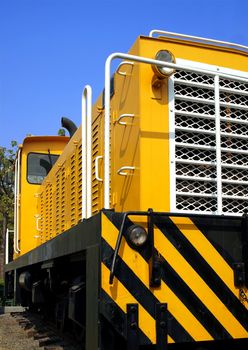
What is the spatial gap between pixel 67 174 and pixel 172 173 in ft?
8.39

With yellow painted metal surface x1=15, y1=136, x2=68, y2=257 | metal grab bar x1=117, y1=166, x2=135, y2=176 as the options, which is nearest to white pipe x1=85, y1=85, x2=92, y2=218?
metal grab bar x1=117, y1=166, x2=135, y2=176

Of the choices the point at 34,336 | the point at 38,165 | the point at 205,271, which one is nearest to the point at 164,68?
the point at 205,271

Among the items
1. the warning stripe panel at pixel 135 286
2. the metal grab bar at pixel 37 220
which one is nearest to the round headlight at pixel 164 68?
the warning stripe panel at pixel 135 286

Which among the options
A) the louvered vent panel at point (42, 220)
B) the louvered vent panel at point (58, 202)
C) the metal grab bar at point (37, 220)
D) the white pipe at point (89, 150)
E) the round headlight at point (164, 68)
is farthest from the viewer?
the metal grab bar at point (37, 220)

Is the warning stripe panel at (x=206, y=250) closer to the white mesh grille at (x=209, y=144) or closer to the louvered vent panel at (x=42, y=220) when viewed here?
the white mesh grille at (x=209, y=144)

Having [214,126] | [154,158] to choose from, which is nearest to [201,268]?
[154,158]

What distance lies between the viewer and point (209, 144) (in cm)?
341

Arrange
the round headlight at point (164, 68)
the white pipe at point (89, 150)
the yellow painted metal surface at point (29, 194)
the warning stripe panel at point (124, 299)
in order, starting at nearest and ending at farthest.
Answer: the warning stripe panel at point (124, 299) → the round headlight at point (164, 68) → the white pipe at point (89, 150) → the yellow painted metal surface at point (29, 194)

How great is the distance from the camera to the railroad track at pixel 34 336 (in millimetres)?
5499

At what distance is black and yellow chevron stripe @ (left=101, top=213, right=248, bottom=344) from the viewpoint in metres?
2.79

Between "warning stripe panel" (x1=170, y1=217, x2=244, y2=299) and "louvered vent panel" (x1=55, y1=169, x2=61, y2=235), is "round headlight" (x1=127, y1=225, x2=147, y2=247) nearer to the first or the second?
"warning stripe panel" (x1=170, y1=217, x2=244, y2=299)

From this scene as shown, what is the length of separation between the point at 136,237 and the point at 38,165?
598cm

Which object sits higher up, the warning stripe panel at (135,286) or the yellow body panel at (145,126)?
the yellow body panel at (145,126)

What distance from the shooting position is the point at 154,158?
3297 mm
